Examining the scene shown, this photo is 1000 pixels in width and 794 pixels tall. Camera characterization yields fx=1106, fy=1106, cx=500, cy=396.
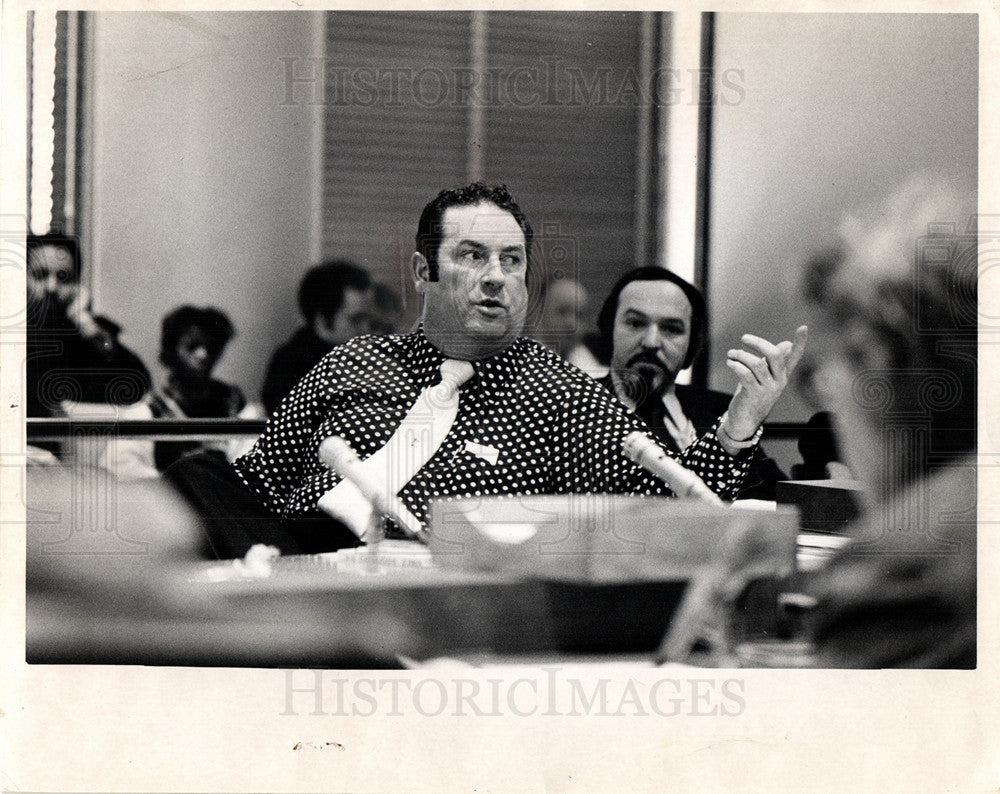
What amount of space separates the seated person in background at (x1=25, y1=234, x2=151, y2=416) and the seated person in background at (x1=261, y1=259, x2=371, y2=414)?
40 cm

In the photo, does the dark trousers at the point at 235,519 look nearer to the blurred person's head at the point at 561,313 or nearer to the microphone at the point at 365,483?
the microphone at the point at 365,483

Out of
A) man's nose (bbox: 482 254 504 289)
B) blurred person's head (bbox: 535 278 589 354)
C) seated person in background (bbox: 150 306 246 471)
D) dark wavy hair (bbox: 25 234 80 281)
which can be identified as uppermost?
dark wavy hair (bbox: 25 234 80 281)

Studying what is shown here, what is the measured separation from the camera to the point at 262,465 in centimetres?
323

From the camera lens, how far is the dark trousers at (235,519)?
125 inches

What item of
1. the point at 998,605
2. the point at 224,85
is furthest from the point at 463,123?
the point at 998,605

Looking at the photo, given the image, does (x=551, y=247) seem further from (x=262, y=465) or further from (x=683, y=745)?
(x=683, y=745)

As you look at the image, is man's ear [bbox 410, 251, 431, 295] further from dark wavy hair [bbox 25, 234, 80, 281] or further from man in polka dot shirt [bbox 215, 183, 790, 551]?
dark wavy hair [bbox 25, 234, 80, 281]

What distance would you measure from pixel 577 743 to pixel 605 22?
6.79 ft

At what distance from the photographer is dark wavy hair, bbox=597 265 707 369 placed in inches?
126

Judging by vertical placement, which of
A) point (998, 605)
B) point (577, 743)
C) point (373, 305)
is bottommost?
point (577, 743)

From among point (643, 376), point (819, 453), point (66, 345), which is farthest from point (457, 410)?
point (66, 345)

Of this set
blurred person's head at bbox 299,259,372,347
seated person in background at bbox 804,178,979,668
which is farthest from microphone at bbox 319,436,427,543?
seated person in background at bbox 804,178,979,668

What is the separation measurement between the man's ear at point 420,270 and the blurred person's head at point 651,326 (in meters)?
0.52

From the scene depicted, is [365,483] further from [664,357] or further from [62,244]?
[62,244]
